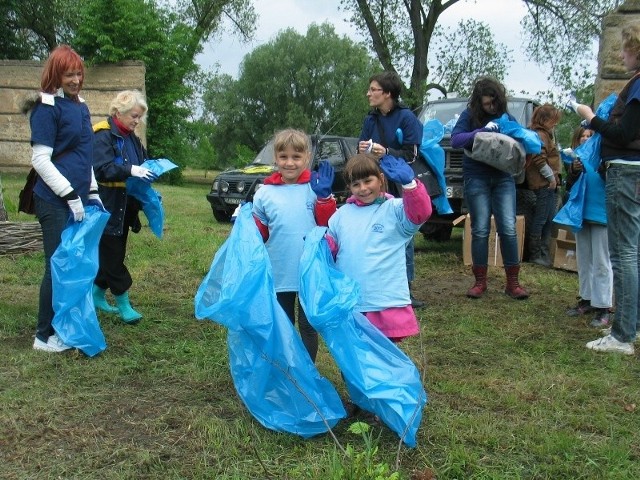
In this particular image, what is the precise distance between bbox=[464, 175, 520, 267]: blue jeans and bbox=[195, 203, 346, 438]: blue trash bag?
2933 millimetres

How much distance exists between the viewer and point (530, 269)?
7.06 metres

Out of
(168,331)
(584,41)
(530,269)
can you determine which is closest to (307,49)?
(584,41)

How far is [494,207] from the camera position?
5434 mm

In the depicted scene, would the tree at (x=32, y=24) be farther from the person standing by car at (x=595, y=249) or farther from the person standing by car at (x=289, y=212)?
the person standing by car at (x=289, y=212)

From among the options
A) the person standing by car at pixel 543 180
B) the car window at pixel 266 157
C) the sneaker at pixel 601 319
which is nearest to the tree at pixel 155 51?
the car window at pixel 266 157

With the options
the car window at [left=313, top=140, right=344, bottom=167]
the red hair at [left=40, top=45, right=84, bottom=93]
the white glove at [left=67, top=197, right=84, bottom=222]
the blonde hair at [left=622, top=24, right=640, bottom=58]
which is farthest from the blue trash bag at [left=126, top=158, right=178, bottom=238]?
the car window at [left=313, top=140, right=344, bottom=167]

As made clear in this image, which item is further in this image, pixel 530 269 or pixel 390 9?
pixel 390 9

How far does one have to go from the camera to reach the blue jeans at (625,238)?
385 cm

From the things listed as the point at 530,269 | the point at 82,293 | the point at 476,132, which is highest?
the point at 476,132

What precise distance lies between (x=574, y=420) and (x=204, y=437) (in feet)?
5.35

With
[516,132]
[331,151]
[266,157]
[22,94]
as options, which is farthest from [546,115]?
[22,94]

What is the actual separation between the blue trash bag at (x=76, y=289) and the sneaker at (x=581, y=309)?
132 inches

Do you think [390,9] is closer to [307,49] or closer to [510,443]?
[307,49]

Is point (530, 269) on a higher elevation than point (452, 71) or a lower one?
lower
